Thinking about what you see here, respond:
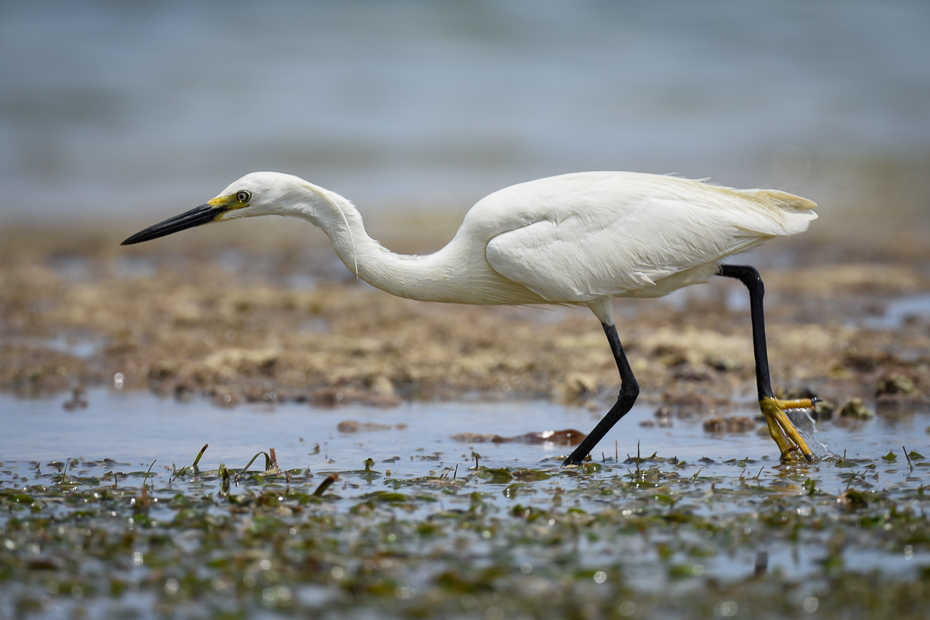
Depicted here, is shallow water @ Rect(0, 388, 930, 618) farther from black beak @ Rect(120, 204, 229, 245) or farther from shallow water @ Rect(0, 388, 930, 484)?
black beak @ Rect(120, 204, 229, 245)

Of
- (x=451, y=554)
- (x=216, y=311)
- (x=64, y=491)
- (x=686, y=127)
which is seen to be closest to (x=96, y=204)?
(x=216, y=311)

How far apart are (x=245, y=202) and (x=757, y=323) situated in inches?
127

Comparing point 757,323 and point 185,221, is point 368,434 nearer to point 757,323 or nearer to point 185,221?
point 185,221

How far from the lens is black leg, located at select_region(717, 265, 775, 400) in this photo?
6156 mm

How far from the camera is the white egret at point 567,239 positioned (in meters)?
5.93

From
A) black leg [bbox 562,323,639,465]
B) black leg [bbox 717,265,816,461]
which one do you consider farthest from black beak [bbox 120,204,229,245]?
black leg [bbox 717,265,816,461]

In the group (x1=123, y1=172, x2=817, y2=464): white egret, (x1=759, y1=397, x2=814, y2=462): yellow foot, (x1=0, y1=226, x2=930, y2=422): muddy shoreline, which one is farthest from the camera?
(x1=0, y1=226, x2=930, y2=422): muddy shoreline

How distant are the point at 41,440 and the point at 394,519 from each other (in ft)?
10.5

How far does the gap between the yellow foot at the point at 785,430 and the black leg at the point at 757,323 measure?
0.27 feet

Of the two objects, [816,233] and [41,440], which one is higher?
[816,233]

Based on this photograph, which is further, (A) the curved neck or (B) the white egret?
(A) the curved neck

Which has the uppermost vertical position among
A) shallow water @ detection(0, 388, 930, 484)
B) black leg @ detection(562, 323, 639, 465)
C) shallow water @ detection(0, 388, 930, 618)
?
black leg @ detection(562, 323, 639, 465)

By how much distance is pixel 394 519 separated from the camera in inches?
175

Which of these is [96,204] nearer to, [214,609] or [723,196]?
[723,196]
